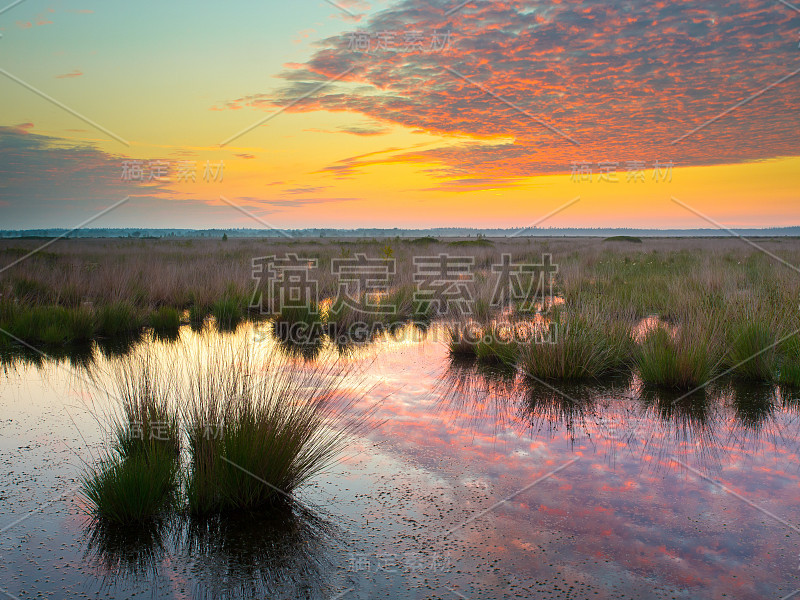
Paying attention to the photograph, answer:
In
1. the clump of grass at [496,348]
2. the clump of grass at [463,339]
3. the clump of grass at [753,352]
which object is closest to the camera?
the clump of grass at [753,352]

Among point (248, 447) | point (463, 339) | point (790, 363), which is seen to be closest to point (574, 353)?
point (463, 339)

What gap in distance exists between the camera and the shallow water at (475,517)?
8.75 ft

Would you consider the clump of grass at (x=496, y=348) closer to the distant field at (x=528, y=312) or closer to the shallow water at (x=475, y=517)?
the distant field at (x=528, y=312)

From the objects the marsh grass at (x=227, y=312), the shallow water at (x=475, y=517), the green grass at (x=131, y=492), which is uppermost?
the marsh grass at (x=227, y=312)

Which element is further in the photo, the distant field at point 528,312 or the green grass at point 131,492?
the distant field at point 528,312

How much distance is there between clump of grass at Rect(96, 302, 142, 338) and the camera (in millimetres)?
9273

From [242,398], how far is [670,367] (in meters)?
4.71

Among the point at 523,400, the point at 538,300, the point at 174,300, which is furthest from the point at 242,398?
the point at 538,300

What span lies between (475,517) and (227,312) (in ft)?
28.0

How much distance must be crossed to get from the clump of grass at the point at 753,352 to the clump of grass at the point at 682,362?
316 millimetres

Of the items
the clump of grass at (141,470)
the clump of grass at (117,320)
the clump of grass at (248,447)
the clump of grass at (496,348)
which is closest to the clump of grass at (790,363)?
the clump of grass at (496,348)

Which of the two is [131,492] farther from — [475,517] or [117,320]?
[117,320]

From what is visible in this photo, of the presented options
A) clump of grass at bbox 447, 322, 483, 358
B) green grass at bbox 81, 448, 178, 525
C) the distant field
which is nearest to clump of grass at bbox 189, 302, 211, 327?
the distant field

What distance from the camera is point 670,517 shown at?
3283 millimetres
